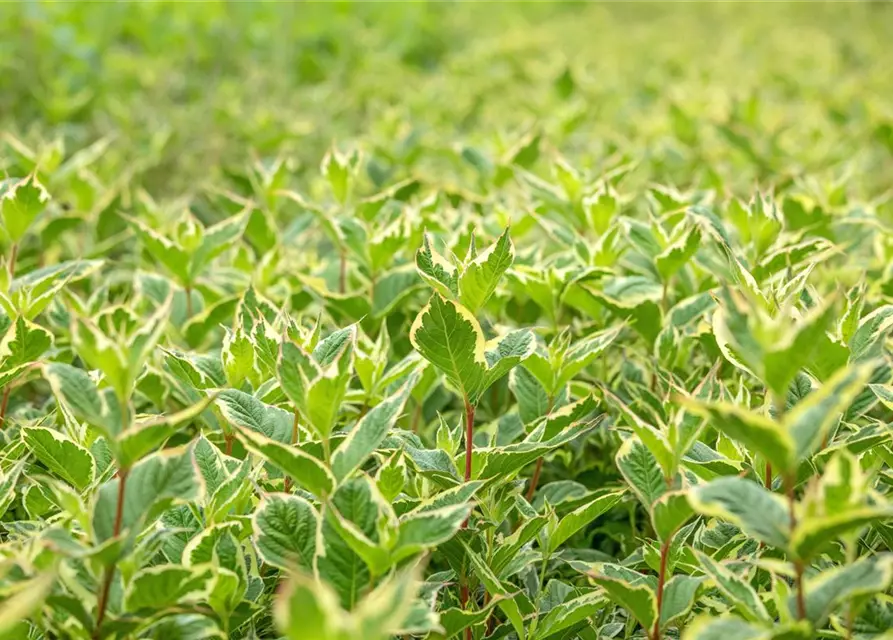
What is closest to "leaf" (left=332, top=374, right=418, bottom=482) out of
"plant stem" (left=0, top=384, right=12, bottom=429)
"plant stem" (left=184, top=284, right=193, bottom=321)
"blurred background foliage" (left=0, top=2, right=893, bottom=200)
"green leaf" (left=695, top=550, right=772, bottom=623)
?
"green leaf" (left=695, top=550, right=772, bottom=623)

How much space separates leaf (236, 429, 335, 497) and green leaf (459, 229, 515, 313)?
18.5 inches

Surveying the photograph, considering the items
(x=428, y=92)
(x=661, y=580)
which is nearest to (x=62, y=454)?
(x=661, y=580)

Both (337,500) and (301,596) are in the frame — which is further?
(337,500)

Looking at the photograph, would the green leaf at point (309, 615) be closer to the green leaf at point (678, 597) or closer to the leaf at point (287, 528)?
the leaf at point (287, 528)

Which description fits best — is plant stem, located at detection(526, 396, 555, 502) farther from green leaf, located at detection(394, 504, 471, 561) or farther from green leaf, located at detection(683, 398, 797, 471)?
green leaf, located at detection(683, 398, 797, 471)

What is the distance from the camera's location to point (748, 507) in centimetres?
130

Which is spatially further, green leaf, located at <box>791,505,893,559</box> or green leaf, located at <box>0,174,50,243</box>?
green leaf, located at <box>0,174,50,243</box>

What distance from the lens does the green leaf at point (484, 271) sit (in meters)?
1.72

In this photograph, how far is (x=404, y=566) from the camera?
1441 millimetres

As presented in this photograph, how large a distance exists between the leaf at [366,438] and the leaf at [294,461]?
0.04 m

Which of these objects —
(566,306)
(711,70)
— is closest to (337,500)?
(566,306)

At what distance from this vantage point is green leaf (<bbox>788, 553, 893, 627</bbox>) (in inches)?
49.9

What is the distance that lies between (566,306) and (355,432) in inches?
51.7

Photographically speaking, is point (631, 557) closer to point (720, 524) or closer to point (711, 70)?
point (720, 524)
